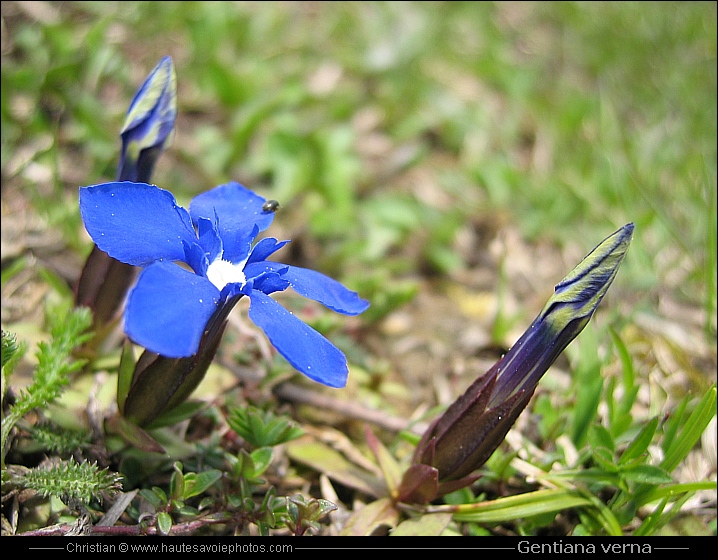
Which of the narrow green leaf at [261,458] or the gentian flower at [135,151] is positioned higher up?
the gentian flower at [135,151]

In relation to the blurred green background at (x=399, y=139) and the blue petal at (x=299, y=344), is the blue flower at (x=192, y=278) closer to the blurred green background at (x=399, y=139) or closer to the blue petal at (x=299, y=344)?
the blue petal at (x=299, y=344)

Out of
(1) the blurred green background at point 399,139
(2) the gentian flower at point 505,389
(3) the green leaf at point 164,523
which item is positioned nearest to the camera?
(2) the gentian flower at point 505,389

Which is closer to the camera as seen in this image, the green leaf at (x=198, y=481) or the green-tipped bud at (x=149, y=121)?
the green leaf at (x=198, y=481)

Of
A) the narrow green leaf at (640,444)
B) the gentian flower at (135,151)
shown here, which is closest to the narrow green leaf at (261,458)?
the gentian flower at (135,151)

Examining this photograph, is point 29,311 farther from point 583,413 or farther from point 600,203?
point 600,203

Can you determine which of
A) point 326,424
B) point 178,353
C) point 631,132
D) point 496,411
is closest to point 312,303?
point 326,424

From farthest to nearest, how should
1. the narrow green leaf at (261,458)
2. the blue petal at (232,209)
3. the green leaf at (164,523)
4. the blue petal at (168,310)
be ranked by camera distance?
the narrow green leaf at (261,458) < the blue petal at (232,209) < the green leaf at (164,523) < the blue petal at (168,310)

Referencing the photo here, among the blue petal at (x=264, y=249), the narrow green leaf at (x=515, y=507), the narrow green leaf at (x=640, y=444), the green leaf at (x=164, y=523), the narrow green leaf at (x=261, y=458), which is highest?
the blue petal at (x=264, y=249)
